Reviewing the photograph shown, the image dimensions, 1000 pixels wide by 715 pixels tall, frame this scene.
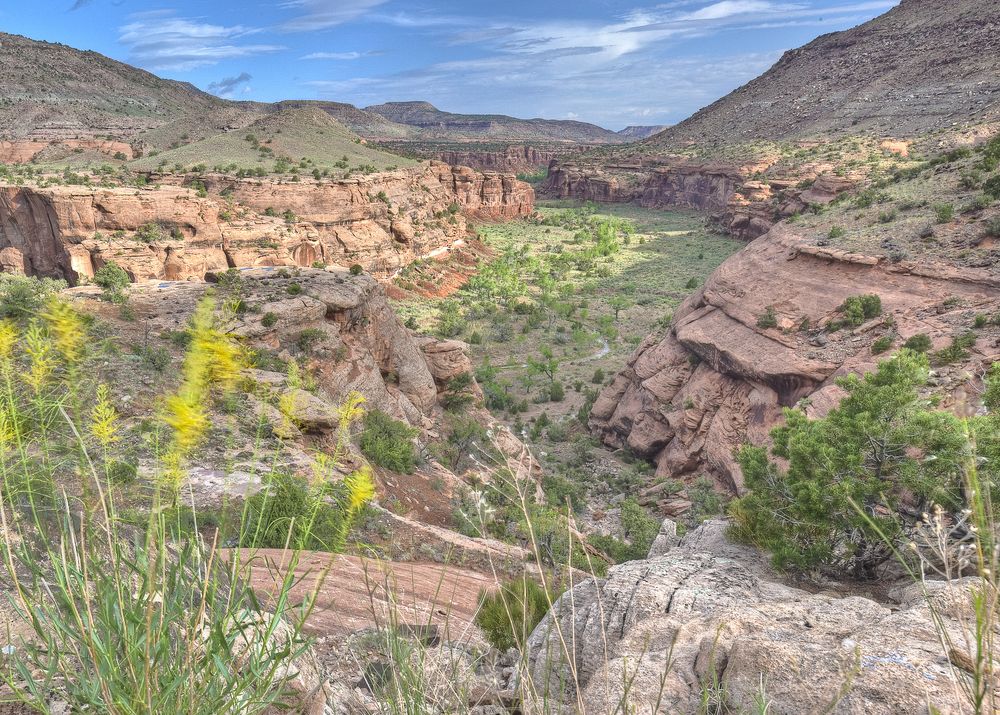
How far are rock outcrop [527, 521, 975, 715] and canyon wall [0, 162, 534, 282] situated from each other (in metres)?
29.0

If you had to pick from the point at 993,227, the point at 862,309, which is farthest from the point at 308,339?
the point at 993,227

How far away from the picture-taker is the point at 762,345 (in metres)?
17.1

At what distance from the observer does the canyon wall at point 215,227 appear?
91.3 feet

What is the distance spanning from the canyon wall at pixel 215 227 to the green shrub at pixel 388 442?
1963 centimetres

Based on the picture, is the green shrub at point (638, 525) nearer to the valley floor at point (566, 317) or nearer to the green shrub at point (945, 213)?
the valley floor at point (566, 317)

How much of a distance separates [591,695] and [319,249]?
36639mm

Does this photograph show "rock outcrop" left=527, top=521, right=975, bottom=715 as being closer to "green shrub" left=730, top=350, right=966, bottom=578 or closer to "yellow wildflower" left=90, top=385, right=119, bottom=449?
"green shrub" left=730, top=350, right=966, bottom=578

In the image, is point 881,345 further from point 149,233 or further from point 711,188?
point 711,188

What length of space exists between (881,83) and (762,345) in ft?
267

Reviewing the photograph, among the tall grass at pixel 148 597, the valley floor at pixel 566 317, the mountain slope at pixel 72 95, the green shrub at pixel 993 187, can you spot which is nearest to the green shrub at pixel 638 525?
the valley floor at pixel 566 317

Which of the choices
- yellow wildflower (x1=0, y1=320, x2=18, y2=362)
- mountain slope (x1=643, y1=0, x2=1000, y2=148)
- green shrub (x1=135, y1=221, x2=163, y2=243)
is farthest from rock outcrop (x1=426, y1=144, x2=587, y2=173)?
yellow wildflower (x1=0, y1=320, x2=18, y2=362)

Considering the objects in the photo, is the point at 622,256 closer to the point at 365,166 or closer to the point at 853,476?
the point at 365,166

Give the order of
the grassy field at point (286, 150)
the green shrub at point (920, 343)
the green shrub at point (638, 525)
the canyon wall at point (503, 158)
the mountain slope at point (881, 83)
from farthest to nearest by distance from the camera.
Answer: the canyon wall at point (503, 158) < the mountain slope at point (881, 83) < the grassy field at point (286, 150) < the green shrub at point (920, 343) < the green shrub at point (638, 525)

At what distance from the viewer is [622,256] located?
57.2 meters
